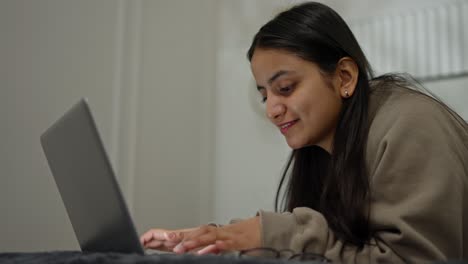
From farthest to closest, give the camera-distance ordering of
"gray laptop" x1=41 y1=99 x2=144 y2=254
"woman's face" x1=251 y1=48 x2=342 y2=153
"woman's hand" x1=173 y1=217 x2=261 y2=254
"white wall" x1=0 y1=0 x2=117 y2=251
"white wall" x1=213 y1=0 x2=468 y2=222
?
"white wall" x1=213 y1=0 x2=468 y2=222, "white wall" x1=0 y1=0 x2=117 y2=251, "woman's face" x1=251 y1=48 x2=342 y2=153, "woman's hand" x1=173 y1=217 x2=261 y2=254, "gray laptop" x1=41 y1=99 x2=144 y2=254

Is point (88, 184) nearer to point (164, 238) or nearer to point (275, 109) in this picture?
point (164, 238)

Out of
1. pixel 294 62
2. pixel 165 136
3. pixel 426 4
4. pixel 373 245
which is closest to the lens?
pixel 373 245

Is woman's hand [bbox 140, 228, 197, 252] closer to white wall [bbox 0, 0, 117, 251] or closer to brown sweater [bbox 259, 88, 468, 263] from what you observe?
brown sweater [bbox 259, 88, 468, 263]

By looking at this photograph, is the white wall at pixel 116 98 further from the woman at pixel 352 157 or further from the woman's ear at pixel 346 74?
the woman's ear at pixel 346 74

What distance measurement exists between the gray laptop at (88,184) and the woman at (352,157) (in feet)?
0.41

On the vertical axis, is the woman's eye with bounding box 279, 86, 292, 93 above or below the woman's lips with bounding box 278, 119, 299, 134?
above

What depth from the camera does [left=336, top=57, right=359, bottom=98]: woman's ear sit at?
3.28 ft

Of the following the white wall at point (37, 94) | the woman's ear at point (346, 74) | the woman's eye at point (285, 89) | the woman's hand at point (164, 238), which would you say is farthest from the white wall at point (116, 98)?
the woman's ear at point (346, 74)

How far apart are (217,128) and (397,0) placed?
3.22 feet

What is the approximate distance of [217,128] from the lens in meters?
2.36

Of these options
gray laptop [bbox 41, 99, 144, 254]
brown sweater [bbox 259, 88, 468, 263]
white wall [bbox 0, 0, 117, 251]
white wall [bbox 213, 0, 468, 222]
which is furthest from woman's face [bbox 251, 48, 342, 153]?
white wall [bbox 213, 0, 468, 222]

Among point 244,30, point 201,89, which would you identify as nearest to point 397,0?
point 244,30

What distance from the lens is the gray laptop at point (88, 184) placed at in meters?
0.59

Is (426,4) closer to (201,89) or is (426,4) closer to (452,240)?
(201,89)
